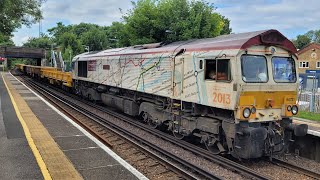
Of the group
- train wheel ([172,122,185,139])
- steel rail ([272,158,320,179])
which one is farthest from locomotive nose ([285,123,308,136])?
train wheel ([172,122,185,139])

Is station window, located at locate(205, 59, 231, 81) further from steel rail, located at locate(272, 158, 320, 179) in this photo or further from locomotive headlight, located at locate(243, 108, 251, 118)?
steel rail, located at locate(272, 158, 320, 179)

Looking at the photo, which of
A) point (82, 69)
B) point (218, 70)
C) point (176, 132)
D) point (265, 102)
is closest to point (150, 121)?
point (176, 132)

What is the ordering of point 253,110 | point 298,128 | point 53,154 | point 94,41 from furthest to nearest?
1. point 94,41
2. point 298,128
3. point 253,110
4. point 53,154

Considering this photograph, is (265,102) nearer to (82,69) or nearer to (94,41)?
(82,69)

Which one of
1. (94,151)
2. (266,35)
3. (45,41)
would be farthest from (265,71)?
(45,41)

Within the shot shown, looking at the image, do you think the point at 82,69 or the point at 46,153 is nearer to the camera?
the point at 46,153

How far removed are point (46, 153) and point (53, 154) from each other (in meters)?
0.20

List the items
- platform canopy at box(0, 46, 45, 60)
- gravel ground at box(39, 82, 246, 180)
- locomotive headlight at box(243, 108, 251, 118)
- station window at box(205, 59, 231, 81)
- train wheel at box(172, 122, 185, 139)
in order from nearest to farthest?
1. gravel ground at box(39, 82, 246, 180)
2. locomotive headlight at box(243, 108, 251, 118)
3. station window at box(205, 59, 231, 81)
4. train wheel at box(172, 122, 185, 139)
5. platform canopy at box(0, 46, 45, 60)

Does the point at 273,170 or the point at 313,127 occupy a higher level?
the point at 313,127

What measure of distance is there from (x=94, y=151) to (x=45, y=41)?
12471cm

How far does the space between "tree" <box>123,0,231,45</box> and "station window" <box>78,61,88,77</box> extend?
32.6ft

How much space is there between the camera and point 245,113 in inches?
357

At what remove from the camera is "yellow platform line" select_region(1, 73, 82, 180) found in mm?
7512

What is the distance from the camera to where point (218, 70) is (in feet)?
32.0
